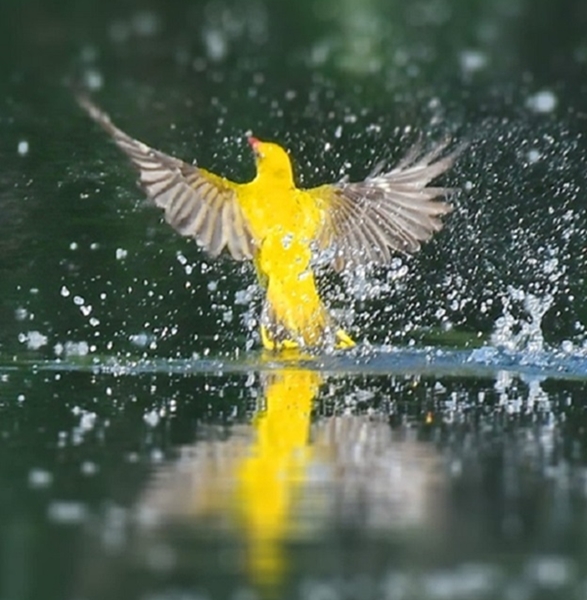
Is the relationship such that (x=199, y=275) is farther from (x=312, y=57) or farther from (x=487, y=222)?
(x=312, y=57)

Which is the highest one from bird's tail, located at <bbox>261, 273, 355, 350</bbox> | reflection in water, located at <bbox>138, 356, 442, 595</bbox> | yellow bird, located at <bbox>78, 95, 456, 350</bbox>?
yellow bird, located at <bbox>78, 95, 456, 350</bbox>

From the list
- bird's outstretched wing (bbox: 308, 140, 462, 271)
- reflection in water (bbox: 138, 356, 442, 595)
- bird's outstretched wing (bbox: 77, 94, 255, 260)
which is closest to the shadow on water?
reflection in water (bbox: 138, 356, 442, 595)

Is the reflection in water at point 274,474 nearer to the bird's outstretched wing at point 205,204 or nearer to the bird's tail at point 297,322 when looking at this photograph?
the bird's tail at point 297,322

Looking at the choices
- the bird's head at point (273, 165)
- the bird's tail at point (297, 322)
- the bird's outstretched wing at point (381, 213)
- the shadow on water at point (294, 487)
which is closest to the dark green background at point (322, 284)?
the shadow on water at point (294, 487)

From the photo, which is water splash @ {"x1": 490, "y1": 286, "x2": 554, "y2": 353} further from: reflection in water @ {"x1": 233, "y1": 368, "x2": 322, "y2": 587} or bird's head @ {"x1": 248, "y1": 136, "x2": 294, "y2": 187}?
reflection in water @ {"x1": 233, "y1": 368, "x2": 322, "y2": 587}

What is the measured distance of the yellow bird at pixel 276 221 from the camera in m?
10.9

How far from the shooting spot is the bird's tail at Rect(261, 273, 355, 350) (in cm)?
1083

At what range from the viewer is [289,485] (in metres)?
7.47

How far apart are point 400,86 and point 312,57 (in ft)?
5.93

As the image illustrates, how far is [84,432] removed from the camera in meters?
8.49

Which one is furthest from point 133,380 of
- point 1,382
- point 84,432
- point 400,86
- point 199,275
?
point 400,86

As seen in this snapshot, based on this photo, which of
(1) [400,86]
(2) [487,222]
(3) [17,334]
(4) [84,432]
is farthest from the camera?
(1) [400,86]

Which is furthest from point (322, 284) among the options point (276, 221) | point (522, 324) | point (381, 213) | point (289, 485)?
point (289, 485)

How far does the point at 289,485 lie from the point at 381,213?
3869 mm
